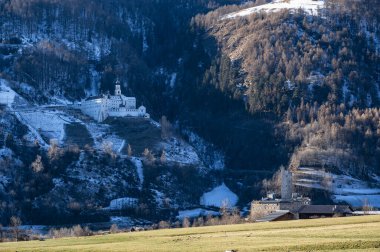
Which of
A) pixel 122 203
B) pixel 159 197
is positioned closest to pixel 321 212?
pixel 122 203

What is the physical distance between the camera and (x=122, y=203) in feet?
607

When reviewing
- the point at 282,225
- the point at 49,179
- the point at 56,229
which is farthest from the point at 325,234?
the point at 49,179

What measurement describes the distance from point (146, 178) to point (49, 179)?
21.4 metres

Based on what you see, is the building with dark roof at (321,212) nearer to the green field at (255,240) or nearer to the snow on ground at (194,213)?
the green field at (255,240)

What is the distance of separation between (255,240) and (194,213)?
101 m

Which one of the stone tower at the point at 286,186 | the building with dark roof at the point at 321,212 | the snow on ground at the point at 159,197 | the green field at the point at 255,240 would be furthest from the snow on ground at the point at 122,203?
the green field at the point at 255,240

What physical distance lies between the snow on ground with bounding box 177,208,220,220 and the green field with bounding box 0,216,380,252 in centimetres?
7241

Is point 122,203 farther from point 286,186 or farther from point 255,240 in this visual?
point 255,240

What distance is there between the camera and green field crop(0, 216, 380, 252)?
78562mm

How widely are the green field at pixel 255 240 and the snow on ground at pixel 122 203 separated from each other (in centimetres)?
7378

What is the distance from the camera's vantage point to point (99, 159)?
197 metres

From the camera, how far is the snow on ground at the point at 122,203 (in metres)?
183

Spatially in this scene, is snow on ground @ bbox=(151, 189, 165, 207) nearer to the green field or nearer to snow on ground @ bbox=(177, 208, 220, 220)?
snow on ground @ bbox=(177, 208, 220, 220)

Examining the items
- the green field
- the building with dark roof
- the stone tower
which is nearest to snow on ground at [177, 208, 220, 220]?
the stone tower
